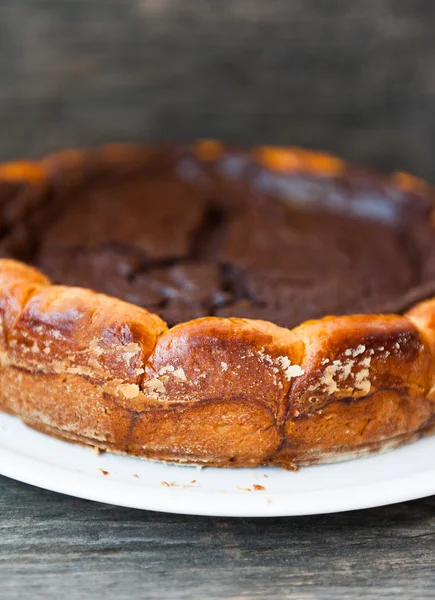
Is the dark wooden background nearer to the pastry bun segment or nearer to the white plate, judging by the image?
the pastry bun segment

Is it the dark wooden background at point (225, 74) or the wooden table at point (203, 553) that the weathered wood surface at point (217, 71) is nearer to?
the dark wooden background at point (225, 74)

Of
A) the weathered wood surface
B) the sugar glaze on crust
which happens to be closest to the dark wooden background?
the weathered wood surface

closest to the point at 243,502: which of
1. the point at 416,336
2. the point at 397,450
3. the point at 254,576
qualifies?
the point at 254,576

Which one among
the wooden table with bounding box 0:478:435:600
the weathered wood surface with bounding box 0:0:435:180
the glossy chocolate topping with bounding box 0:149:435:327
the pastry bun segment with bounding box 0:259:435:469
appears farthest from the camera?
the weathered wood surface with bounding box 0:0:435:180

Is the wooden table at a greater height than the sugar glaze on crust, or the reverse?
the sugar glaze on crust

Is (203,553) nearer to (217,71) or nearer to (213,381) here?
(213,381)

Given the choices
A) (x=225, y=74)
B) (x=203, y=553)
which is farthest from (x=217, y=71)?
(x=203, y=553)

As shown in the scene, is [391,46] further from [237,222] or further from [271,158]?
[237,222]
